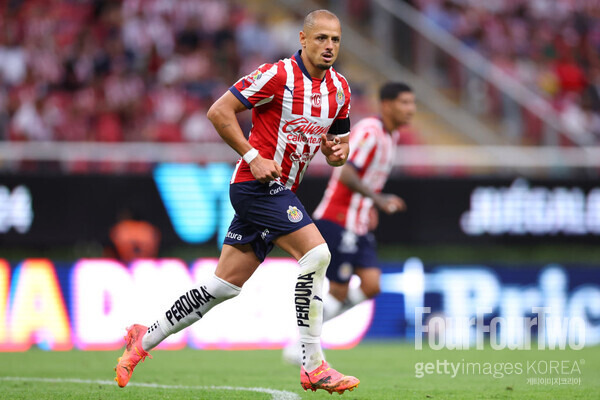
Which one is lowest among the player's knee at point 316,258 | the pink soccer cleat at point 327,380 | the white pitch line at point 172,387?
the white pitch line at point 172,387

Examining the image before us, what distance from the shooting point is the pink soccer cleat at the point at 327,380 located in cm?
641

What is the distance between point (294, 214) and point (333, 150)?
0.57m

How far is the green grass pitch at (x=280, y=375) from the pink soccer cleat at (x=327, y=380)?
0.48 metres

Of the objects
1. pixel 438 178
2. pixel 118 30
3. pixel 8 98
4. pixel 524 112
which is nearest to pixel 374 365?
pixel 438 178

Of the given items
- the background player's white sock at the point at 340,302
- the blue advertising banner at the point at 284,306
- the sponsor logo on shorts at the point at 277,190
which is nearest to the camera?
the sponsor logo on shorts at the point at 277,190

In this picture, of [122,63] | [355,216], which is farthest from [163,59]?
[355,216]

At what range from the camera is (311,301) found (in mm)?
6609

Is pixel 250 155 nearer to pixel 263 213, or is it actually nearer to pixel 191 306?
pixel 263 213

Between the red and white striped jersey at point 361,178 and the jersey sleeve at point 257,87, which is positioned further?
the red and white striped jersey at point 361,178

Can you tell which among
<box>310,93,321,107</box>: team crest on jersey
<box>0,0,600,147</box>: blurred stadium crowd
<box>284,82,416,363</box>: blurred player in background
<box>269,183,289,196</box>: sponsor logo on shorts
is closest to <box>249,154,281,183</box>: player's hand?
<box>269,183,289,196</box>: sponsor logo on shorts

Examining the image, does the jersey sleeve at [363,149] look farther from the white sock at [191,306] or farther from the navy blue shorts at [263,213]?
the white sock at [191,306]

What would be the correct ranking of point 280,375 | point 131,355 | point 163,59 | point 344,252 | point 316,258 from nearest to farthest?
point 316,258
point 131,355
point 280,375
point 344,252
point 163,59

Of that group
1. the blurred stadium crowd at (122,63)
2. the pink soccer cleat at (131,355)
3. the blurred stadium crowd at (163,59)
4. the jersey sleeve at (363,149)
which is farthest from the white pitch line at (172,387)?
the blurred stadium crowd at (122,63)

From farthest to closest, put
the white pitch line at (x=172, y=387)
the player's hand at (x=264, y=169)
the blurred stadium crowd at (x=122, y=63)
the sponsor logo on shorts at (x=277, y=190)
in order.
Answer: the blurred stadium crowd at (x=122, y=63) < the white pitch line at (x=172, y=387) < the sponsor logo on shorts at (x=277, y=190) < the player's hand at (x=264, y=169)
